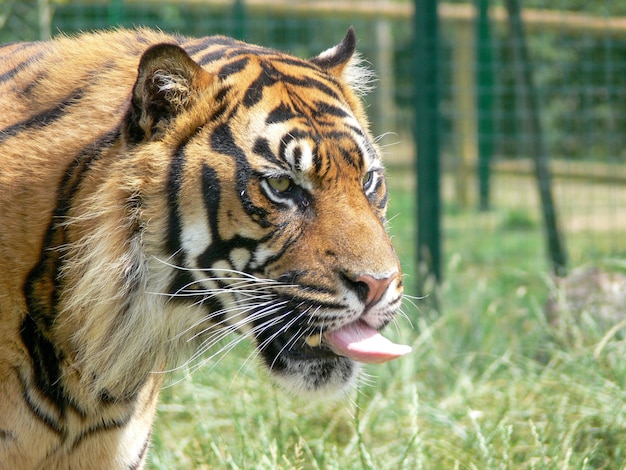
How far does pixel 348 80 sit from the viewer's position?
9.27 feet

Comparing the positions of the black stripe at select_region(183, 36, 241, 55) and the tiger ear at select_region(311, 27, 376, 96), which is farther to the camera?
the tiger ear at select_region(311, 27, 376, 96)

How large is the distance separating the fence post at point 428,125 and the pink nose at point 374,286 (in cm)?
321

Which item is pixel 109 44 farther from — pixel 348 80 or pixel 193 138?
pixel 348 80

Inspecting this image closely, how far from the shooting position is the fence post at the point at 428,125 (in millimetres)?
5430

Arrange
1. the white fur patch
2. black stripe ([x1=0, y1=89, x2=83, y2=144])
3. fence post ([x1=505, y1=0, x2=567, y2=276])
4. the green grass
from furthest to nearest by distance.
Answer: fence post ([x1=505, y1=0, x2=567, y2=276]) < the green grass < black stripe ([x1=0, y1=89, x2=83, y2=144]) < the white fur patch

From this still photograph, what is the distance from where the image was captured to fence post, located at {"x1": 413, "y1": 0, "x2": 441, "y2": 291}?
5.43 m

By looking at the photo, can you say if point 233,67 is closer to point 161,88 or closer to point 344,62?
point 161,88

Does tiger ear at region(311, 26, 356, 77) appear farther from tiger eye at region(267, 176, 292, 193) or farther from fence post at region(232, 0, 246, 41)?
fence post at region(232, 0, 246, 41)

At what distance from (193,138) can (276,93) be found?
0.26 meters

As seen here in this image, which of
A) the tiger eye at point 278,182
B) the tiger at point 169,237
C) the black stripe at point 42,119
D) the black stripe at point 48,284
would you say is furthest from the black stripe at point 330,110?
the black stripe at point 42,119

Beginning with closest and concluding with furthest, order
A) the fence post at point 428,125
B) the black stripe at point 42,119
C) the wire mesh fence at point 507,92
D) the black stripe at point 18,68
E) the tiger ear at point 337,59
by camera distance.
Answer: the black stripe at point 42,119, the black stripe at point 18,68, the tiger ear at point 337,59, the fence post at point 428,125, the wire mesh fence at point 507,92

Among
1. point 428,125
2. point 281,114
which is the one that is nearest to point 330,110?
point 281,114

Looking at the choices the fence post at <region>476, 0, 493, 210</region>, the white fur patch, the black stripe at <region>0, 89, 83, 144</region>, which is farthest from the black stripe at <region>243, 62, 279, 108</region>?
the fence post at <region>476, 0, 493, 210</region>

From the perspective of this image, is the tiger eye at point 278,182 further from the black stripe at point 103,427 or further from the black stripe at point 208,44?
the black stripe at point 103,427
